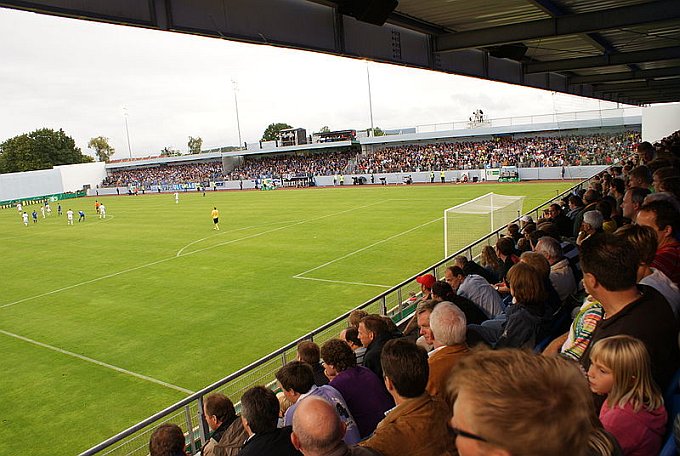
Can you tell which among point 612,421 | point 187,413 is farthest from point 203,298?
point 612,421

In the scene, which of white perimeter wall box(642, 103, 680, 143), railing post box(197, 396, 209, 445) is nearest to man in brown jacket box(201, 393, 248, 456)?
railing post box(197, 396, 209, 445)

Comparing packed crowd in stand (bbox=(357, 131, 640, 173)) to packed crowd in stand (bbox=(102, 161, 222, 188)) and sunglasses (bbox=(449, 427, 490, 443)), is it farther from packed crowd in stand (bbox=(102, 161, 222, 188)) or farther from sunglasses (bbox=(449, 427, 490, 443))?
sunglasses (bbox=(449, 427, 490, 443))

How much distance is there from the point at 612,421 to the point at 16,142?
441 ft

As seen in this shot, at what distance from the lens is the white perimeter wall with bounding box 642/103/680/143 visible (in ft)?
126

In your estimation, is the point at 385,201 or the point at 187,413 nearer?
the point at 187,413

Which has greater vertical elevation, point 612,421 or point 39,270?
point 612,421

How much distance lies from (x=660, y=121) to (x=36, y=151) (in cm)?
11872

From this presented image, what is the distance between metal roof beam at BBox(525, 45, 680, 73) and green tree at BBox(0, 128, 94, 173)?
12112 centimetres

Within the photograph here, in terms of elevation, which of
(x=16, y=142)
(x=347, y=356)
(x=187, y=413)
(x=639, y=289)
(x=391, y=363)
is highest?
(x=16, y=142)

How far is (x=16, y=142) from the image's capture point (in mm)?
113500

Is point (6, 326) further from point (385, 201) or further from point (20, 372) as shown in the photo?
point (385, 201)

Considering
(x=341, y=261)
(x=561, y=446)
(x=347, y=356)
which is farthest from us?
(x=341, y=261)

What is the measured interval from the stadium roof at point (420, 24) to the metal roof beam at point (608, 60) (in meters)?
0.05

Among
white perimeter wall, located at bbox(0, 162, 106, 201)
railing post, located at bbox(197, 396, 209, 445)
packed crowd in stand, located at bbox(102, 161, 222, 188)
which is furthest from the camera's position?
packed crowd in stand, located at bbox(102, 161, 222, 188)
